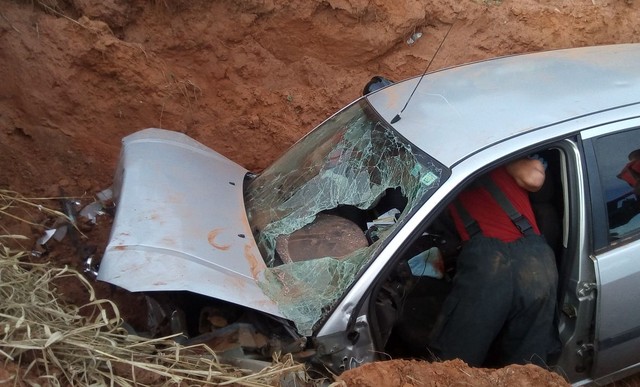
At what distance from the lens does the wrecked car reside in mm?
2914

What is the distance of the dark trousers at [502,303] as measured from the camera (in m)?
3.13

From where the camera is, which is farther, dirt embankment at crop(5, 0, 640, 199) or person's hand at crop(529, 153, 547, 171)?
dirt embankment at crop(5, 0, 640, 199)

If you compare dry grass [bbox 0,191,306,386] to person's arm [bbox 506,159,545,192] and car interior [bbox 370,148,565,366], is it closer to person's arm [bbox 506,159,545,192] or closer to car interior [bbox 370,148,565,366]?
car interior [bbox 370,148,565,366]

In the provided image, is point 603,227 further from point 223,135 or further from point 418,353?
point 223,135

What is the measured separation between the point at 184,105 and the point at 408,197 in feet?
10.1

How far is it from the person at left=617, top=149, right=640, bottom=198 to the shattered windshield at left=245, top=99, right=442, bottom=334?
3.07 ft

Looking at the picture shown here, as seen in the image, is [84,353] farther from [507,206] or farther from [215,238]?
[507,206]

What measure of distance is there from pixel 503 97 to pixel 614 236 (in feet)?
2.76

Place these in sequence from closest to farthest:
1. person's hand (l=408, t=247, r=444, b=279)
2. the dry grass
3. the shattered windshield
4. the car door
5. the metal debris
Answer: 1. the dry grass
2. the shattered windshield
3. the car door
4. person's hand (l=408, t=247, r=444, b=279)
5. the metal debris

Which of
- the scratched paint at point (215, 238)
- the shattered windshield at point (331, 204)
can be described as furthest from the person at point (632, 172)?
the scratched paint at point (215, 238)

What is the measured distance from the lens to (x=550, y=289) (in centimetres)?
312

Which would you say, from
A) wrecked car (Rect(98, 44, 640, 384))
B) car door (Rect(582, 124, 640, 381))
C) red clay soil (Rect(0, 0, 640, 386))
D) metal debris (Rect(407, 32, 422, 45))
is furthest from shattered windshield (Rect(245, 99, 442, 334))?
metal debris (Rect(407, 32, 422, 45))

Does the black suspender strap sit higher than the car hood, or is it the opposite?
the black suspender strap

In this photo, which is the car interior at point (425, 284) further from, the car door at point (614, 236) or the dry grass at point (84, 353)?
the dry grass at point (84, 353)
